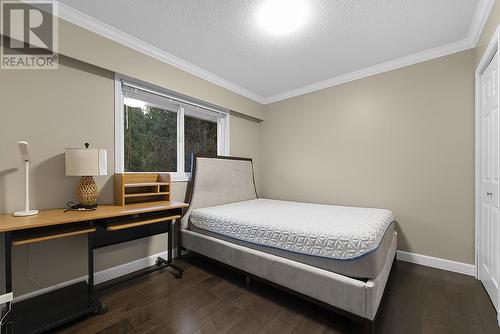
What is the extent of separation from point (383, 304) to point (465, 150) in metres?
1.85

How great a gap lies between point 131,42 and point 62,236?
1949mm

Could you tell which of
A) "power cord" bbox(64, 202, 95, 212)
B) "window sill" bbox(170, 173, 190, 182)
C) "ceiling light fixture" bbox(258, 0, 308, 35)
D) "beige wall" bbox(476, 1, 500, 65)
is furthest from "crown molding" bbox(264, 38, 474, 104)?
"power cord" bbox(64, 202, 95, 212)

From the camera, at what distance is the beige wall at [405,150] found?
2.31 m

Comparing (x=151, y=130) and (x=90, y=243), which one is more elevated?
(x=151, y=130)

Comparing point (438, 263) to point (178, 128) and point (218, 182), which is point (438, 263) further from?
point (178, 128)

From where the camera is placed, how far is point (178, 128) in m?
2.99

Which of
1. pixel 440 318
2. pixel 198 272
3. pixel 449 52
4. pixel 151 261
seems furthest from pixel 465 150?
pixel 151 261

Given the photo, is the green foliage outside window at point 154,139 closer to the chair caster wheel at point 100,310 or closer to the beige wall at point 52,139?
the beige wall at point 52,139

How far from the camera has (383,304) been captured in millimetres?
1786

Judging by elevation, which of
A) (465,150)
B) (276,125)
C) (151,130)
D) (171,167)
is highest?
(276,125)

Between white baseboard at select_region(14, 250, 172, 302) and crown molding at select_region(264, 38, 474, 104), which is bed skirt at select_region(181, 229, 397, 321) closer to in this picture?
white baseboard at select_region(14, 250, 172, 302)

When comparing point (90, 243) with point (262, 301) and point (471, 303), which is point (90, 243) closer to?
point (262, 301)

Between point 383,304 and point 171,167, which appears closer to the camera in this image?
→ point 383,304

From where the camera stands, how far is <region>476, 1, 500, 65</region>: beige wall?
1625 mm
